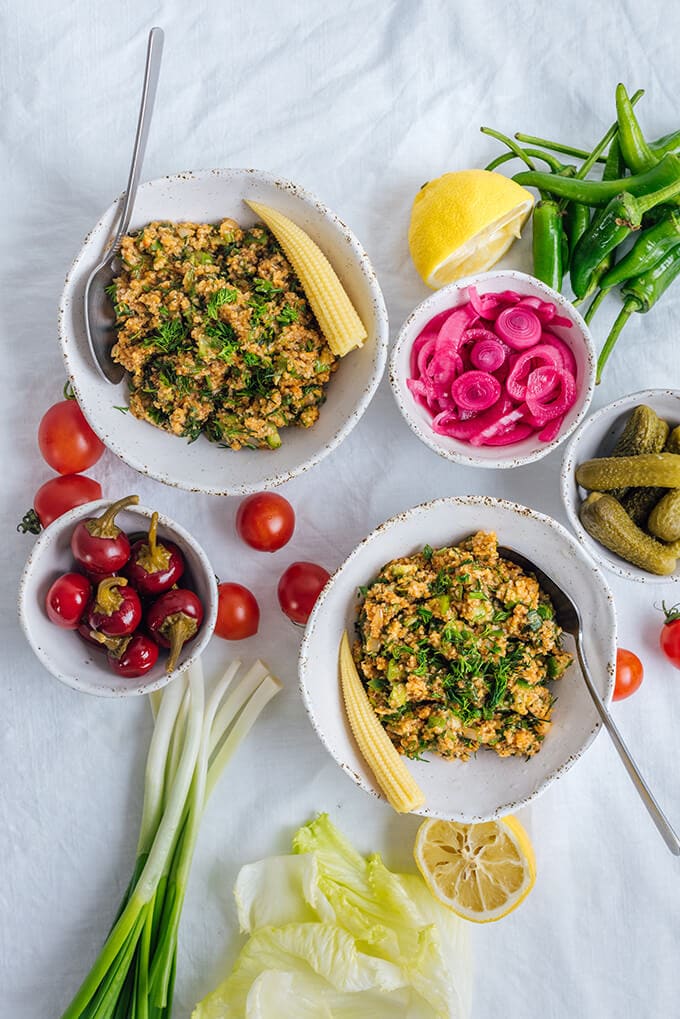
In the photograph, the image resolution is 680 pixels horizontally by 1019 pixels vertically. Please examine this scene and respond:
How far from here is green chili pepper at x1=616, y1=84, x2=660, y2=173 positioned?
2863 mm

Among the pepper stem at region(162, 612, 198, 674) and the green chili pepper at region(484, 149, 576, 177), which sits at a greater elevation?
the green chili pepper at region(484, 149, 576, 177)

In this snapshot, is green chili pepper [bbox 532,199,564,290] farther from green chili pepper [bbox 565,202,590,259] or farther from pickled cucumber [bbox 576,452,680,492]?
pickled cucumber [bbox 576,452,680,492]

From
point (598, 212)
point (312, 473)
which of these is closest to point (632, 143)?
point (598, 212)

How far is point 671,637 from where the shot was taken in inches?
117

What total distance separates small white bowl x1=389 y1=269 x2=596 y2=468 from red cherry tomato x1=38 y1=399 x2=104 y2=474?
970 mm

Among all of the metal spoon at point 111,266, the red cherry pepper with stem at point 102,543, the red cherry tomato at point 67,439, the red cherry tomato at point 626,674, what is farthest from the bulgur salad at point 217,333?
the red cherry tomato at point 626,674

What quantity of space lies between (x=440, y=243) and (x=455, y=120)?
598 mm

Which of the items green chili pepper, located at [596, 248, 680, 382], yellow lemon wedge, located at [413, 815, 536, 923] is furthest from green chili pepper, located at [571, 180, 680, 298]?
yellow lemon wedge, located at [413, 815, 536, 923]

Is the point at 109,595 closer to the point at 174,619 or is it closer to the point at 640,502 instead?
the point at 174,619

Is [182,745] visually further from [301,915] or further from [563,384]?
[563,384]

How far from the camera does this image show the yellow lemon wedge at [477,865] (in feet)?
9.16

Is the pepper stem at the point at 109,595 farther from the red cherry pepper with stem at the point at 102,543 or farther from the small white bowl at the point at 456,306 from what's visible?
the small white bowl at the point at 456,306

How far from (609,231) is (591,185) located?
0.18 metres

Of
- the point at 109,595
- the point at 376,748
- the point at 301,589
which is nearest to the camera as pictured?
the point at 109,595
